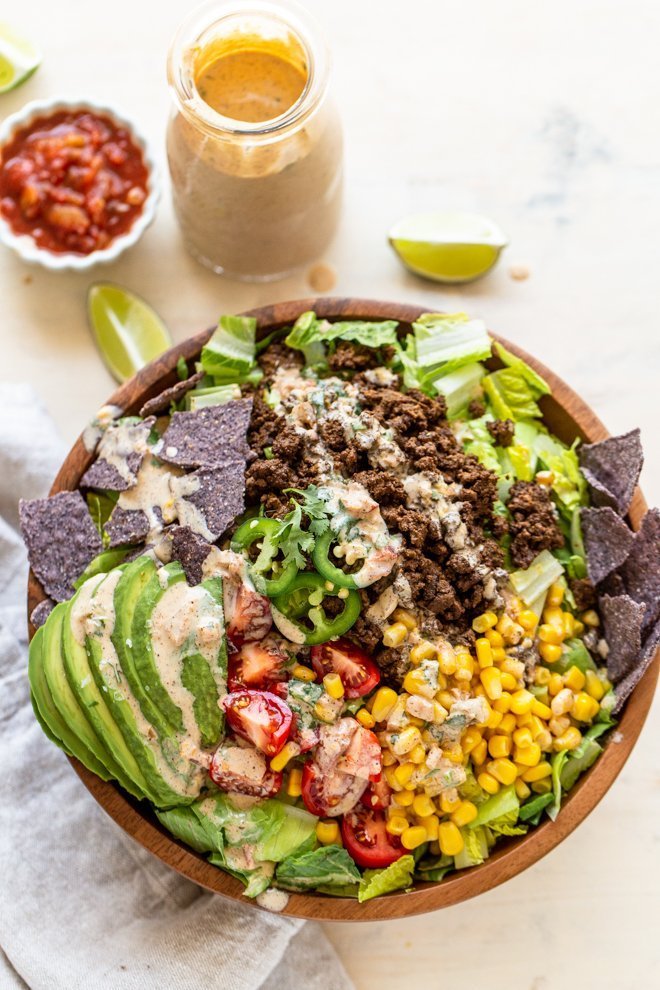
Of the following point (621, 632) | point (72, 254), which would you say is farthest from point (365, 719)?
point (72, 254)

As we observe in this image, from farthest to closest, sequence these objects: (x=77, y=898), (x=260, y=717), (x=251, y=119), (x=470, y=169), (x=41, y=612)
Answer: (x=470, y=169)
(x=77, y=898)
(x=251, y=119)
(x=41, y=612)
(x=260, y=717)

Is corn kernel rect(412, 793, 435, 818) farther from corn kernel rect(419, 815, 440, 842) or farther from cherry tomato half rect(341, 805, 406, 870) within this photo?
cherry tomato half rect(341, 805, 406, 870)

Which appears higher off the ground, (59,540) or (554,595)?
(59,540)

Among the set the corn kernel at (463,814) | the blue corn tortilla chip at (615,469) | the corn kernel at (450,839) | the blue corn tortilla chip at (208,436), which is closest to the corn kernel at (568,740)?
the corn kernel at (463,814)

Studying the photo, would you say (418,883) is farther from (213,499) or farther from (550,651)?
(213,499)

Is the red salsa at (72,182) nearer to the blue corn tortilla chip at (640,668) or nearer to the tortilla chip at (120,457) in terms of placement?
the tortilla chip at (120,457)

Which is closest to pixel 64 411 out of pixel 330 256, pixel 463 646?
pixel 330 256

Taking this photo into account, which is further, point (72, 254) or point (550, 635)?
point (72, 254)

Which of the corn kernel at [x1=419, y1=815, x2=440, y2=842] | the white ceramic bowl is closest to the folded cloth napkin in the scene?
the white ceramic bowl
